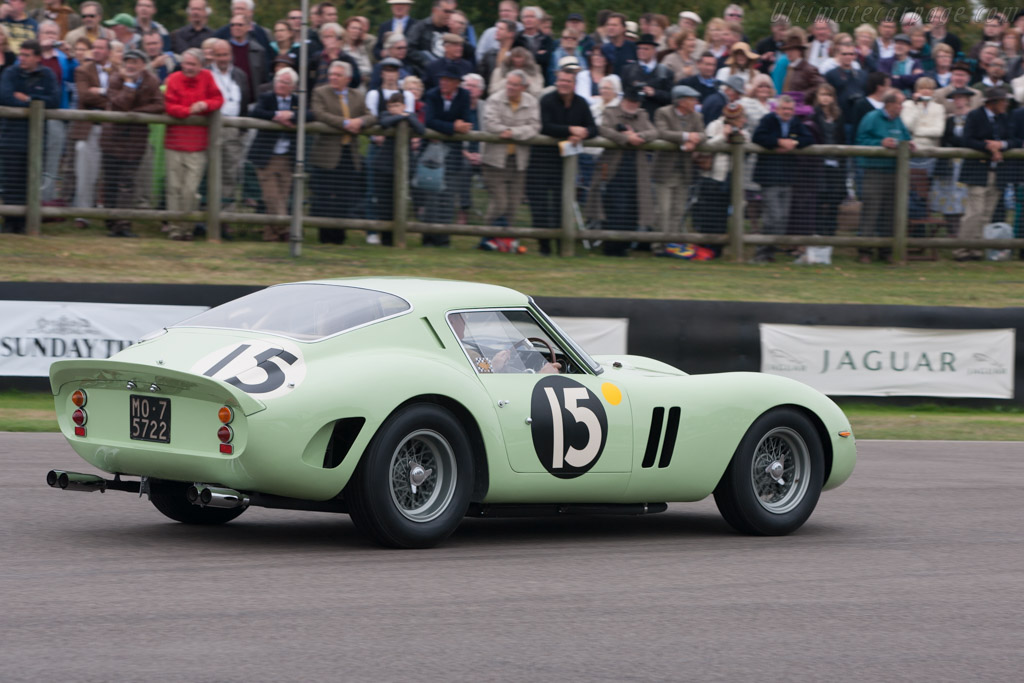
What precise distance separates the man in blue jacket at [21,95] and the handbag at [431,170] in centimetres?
400

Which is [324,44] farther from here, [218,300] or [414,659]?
[414,659]

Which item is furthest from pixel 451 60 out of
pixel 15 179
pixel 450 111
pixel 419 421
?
pixel 419 421

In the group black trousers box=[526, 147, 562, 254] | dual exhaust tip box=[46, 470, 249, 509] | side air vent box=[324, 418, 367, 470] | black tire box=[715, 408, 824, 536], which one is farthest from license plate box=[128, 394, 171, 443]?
black trousers box=[526, 147, 562, 254]

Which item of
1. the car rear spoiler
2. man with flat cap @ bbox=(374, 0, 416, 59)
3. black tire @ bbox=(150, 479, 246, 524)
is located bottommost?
black tire @ bbox=(150, 479, 246, 524)

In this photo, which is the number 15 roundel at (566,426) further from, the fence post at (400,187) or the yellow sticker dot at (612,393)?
the fence post at (400,187)

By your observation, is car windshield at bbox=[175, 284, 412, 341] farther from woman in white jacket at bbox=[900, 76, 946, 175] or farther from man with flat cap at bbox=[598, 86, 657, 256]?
woman in white jacket at bbox=[900, 76, 946, 175]

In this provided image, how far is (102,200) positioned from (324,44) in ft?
9.81

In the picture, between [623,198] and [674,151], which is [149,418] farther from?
[674,151]

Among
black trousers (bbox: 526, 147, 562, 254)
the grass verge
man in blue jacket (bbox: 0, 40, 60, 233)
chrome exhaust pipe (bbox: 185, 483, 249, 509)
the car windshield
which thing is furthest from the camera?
black trousers (bbox: 526, 147, 562, 254)

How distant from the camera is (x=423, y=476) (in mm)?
6766

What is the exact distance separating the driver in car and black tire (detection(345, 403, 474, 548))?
0.45 m

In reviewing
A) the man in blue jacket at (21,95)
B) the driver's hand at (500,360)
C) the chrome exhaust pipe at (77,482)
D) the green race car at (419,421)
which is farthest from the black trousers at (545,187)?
the chrome exhaust pipe at (77,482)

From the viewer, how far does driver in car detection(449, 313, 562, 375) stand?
7.21 metres

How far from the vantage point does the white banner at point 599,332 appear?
13.4 m
